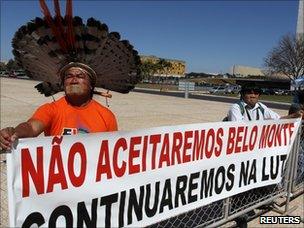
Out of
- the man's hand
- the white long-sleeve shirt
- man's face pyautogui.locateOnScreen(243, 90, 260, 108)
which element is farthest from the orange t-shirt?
man's face pyautogui.locateOnScreen(243, 90, 260, 108)

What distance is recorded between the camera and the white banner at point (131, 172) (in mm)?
2395

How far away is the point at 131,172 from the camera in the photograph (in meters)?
3.03

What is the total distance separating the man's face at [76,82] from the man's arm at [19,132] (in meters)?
0.34

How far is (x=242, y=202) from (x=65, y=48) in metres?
2.71

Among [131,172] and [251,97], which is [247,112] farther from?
[131,172]

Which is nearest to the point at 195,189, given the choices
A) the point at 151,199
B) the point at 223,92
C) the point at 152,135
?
the point at 151,199

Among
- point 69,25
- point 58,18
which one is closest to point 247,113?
point 69,25

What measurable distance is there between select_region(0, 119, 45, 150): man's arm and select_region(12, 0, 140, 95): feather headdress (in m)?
0.56

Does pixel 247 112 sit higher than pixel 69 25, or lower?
lower

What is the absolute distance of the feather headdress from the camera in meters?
3.13

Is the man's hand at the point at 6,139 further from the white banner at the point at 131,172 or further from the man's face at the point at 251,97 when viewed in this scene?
the man's face at the point at 251,97

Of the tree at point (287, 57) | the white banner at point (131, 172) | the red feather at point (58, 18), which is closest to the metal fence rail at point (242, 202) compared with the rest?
the white banner at point (131, 172)

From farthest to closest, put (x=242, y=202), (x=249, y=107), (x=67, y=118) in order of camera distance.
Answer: (x=249, y=107)
(x=242, y=202)
(x=67, y=118)

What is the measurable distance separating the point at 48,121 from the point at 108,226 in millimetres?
879
